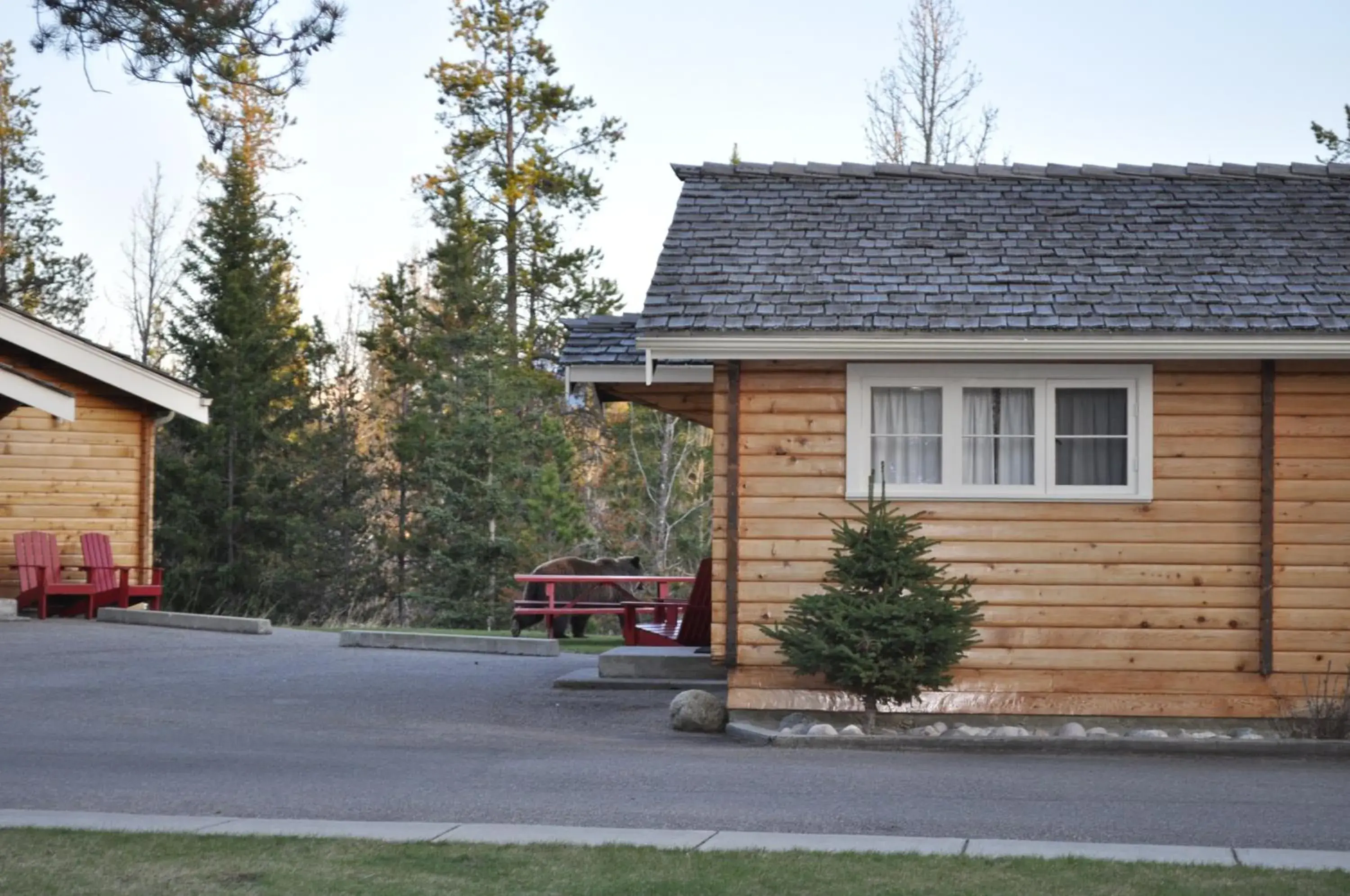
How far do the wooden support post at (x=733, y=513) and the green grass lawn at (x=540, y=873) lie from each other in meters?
5.21

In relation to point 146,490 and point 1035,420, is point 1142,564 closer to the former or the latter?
point 1035,420

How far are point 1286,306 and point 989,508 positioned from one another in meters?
2.75

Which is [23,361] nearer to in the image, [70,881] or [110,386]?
[110,386]

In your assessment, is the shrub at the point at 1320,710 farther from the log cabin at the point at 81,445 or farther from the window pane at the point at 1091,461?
the log cabin at the point at 81,445

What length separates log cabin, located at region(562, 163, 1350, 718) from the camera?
41.1ft

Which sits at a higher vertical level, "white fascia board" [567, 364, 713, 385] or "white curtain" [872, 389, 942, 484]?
"white fascia board" [567, 364, 713, 385]

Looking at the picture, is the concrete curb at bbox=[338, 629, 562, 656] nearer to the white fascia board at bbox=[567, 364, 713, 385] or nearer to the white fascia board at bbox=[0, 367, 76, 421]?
the white fascia board at bbox=[0, 367, 76, 421]

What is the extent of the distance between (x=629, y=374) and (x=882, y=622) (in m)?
3.33

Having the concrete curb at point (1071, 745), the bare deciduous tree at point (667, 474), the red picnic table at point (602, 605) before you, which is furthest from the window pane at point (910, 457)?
the bare deciduous tree at point (667, 474)

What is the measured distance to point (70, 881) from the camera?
683 centimetres

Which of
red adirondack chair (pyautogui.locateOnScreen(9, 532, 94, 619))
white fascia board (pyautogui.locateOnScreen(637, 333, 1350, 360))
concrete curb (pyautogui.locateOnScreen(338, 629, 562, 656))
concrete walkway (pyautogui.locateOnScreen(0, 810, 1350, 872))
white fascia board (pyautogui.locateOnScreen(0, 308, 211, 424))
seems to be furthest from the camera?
white fascia board (pyautogui.locateOnScreen(0, 308, 211, 424))

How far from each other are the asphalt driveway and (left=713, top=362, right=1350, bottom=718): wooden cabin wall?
1.08 metres

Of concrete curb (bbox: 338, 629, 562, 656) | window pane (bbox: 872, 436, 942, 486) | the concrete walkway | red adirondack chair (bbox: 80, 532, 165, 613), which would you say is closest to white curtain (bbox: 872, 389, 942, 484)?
window pane (bbox: 872, 436, 942, 486)

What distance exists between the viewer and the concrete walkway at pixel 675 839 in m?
7.48
